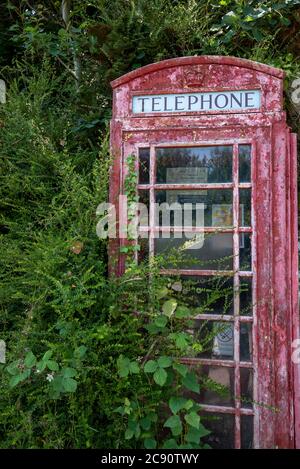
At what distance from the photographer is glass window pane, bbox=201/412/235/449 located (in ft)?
8.57

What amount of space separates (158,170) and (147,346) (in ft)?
3.68

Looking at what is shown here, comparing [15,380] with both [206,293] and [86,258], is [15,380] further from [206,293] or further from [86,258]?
[206,293]

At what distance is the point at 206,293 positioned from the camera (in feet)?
8.93

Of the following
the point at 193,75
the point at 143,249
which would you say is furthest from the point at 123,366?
the point at 193,75

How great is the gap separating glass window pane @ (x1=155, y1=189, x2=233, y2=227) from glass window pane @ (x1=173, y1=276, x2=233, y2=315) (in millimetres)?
353

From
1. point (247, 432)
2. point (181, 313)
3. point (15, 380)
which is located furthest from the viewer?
point (247, 432)

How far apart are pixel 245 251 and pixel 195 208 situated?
0.42 meters

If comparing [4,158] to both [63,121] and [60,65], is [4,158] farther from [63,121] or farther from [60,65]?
[60,65]

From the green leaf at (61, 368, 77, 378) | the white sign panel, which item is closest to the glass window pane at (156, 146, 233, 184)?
the white sign panel

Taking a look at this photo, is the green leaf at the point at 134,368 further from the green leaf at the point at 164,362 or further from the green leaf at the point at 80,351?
the green leaf at the point at 80,351

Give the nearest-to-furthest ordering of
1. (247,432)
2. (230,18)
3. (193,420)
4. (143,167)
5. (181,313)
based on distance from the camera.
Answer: (193,420) → (181,313) → (247,432) → (143,167) → (230,18)

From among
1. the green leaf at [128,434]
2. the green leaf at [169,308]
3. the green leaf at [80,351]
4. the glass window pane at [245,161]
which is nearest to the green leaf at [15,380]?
the green leaf at [80,351]

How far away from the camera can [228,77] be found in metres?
2.74

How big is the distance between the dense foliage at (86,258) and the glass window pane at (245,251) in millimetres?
512
